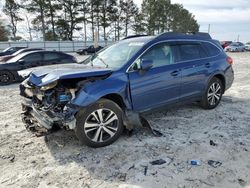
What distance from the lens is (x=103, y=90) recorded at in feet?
13.4

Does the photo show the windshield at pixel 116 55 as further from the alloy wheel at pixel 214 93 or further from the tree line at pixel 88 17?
the tree line at pixel 88 17

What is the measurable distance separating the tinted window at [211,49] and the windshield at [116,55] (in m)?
1.95

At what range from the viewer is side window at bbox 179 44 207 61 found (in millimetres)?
5407

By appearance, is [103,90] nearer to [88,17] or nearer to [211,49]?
[211,49]

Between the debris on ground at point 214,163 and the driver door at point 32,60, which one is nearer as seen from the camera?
the debris on ground at point 214,163

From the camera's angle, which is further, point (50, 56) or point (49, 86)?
point (50, 56)

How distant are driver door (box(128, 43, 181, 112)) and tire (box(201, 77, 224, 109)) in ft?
3.50

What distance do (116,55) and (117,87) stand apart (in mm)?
998

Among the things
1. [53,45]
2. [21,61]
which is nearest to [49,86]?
[21,61]

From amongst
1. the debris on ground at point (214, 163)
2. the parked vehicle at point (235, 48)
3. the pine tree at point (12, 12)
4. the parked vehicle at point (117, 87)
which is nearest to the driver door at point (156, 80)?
the parked vehicle at point (117, 87)

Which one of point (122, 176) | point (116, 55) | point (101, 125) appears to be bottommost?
point (122, 176)

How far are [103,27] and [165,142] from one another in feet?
151

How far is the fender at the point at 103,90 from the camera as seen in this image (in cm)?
391

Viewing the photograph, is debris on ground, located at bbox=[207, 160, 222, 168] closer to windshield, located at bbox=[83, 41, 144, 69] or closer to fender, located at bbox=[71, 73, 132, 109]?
fender, located at bbox=[71, 73, 132, 109]
